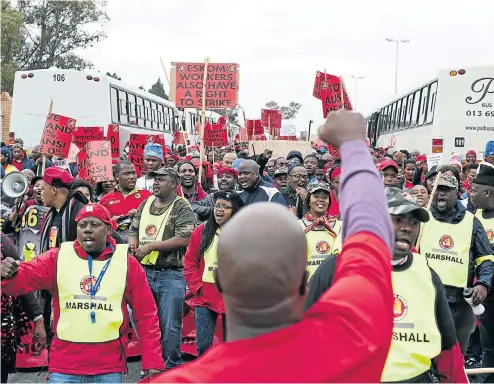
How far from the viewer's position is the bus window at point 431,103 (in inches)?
655

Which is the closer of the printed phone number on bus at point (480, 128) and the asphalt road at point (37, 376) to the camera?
the asphalt road at point (37, 376)

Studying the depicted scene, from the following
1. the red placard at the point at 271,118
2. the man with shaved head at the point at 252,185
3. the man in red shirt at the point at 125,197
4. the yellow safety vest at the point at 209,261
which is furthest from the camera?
the red placard at the point at 271,118

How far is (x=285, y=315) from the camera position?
1.62 meters

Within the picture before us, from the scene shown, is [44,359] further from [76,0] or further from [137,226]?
[76,0]

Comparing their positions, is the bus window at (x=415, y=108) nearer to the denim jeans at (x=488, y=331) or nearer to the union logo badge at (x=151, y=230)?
the denim jeans at (x=488, y=331)

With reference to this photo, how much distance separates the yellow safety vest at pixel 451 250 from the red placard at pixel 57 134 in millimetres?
5528

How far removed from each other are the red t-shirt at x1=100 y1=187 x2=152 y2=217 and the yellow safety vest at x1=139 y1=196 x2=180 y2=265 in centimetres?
96

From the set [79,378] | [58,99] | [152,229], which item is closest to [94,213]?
[79,378]

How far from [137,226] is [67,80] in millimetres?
12201

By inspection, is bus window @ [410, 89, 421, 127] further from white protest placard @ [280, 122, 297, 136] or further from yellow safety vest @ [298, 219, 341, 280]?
yellow safety vest @ [298, 219, 341, 280]

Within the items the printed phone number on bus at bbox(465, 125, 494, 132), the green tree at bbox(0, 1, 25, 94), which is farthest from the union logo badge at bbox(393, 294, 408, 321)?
the green tree at bbox(0, 1, 25, 94)

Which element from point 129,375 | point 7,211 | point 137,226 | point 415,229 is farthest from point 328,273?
point 7,211

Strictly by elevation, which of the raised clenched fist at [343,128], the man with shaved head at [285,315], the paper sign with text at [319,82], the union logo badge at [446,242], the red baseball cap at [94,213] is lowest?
the union logo badge at [446,242]

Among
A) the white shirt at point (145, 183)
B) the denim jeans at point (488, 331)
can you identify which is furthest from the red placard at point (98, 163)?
the denim jeans at point (488, 331)
